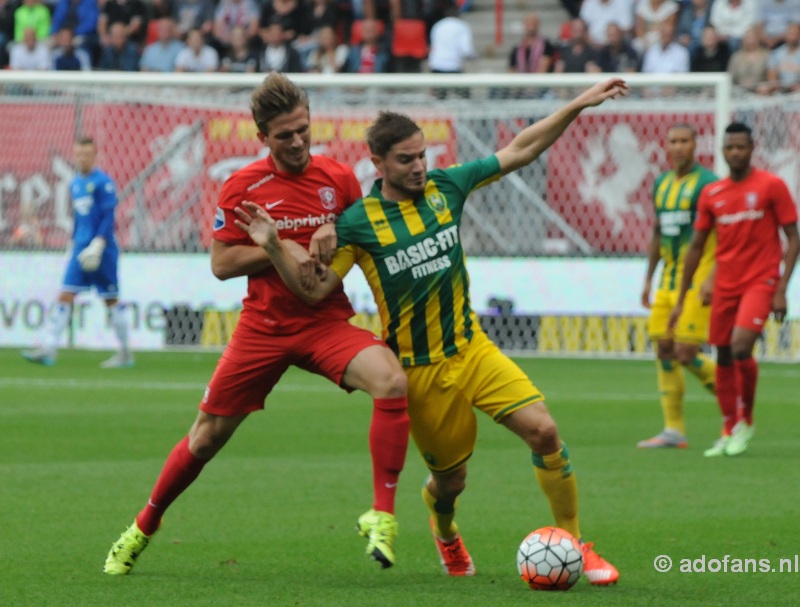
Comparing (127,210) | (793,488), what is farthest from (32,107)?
(793,488)

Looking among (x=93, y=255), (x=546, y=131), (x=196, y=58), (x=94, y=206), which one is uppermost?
(x=546, y=131)

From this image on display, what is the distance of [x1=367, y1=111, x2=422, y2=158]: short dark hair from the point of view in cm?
620

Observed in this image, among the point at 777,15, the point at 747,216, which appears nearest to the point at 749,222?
the point at 747,216

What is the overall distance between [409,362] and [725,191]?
480 cm

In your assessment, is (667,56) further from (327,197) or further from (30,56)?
(327,197)

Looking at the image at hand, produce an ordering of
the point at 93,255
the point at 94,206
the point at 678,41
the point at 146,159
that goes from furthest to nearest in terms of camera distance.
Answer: the point at 678,41 < the point at 146,159 < the point at 94,206 < the point at 93,255

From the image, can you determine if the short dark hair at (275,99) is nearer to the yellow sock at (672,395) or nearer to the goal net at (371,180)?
the yellow sock at (672,395)

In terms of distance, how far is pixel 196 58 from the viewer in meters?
23.1

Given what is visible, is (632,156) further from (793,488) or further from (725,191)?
(793,488)

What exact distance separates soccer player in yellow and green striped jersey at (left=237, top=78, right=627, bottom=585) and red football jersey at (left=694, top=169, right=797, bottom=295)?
419cm

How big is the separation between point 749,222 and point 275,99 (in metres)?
5.11

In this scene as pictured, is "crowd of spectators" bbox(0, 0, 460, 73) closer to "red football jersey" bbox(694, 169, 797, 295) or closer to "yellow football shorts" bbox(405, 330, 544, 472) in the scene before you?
"red football jersey" bbox(694, 169, 797, 295)

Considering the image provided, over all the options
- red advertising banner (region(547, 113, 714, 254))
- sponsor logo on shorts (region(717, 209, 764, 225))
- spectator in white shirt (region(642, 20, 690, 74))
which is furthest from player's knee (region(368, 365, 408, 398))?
spectator in white shirt (region(642, 20, 690, 74))

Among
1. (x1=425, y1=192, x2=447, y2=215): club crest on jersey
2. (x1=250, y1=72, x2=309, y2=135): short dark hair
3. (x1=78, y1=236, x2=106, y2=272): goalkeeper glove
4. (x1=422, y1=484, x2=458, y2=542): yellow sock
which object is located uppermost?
(x1=250, y1=72, x2=309, y2=135): short dark hair
